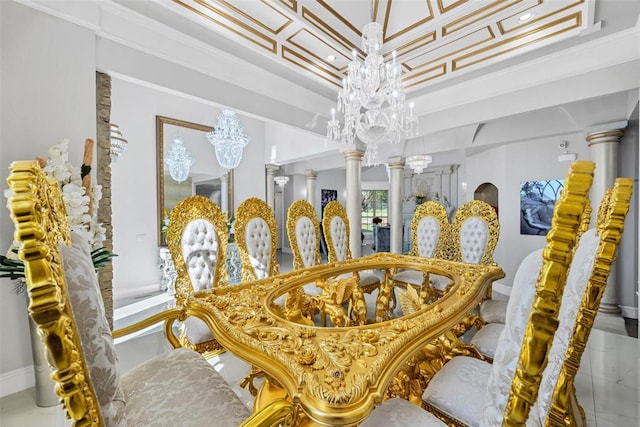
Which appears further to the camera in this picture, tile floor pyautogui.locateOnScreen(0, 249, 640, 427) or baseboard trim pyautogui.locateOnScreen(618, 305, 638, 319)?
baseboard trim pyautogui.locateOnScreen(618, 305, 638, 319)

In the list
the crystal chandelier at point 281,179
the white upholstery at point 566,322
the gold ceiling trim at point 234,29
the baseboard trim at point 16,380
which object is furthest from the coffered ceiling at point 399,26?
the crystal chandelier at point 281,179

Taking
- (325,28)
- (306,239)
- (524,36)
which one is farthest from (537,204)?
(325,28)

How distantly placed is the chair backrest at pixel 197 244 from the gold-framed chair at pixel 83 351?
105 centimetres

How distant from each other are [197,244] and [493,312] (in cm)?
227

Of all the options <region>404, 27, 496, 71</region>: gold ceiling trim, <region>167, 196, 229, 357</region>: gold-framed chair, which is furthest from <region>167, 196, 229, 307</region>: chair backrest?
<region>404, 27, 496, 71</region>: gold ceiling trim

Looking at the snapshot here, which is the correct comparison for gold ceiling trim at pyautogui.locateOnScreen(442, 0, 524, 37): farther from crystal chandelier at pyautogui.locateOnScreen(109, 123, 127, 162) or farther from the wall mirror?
the wall mirror

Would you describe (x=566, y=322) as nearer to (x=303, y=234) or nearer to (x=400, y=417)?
(x=400, y=417)

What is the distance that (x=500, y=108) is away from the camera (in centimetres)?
325

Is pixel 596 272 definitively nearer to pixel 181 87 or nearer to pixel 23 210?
pixel 23 210

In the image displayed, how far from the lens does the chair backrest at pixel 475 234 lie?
2.97 m

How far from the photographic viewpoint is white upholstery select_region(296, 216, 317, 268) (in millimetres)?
3049

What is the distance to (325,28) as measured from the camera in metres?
2.52

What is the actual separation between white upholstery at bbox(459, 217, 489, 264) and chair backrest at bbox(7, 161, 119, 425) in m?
3.21

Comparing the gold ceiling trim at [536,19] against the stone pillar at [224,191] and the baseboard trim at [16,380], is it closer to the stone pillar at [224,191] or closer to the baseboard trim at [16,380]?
the stone pillar at [224,191]
